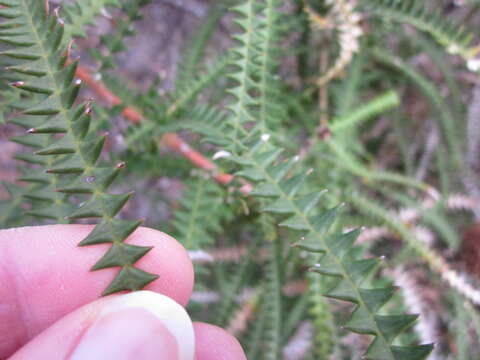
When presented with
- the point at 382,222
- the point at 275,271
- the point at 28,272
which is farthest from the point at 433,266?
the point at 28,272

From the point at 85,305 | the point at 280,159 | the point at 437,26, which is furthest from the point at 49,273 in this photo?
the point at 437,26

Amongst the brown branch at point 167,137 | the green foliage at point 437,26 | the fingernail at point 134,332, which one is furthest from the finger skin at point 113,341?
the green foliage at point 437,26

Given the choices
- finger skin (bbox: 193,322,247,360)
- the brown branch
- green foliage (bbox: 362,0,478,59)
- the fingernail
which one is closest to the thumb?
the fingernail

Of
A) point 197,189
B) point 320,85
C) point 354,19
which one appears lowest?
point 197,189

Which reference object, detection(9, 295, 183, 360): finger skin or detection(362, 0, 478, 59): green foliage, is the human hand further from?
detection(362, 0, 478, 59): green foliage

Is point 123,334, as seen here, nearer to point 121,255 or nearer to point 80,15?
point 121,255

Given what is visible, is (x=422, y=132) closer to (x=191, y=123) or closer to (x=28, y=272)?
(x=191, y=123)

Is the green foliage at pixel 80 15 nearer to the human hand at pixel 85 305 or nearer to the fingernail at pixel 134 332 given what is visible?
the human hand at pixel 85 305
